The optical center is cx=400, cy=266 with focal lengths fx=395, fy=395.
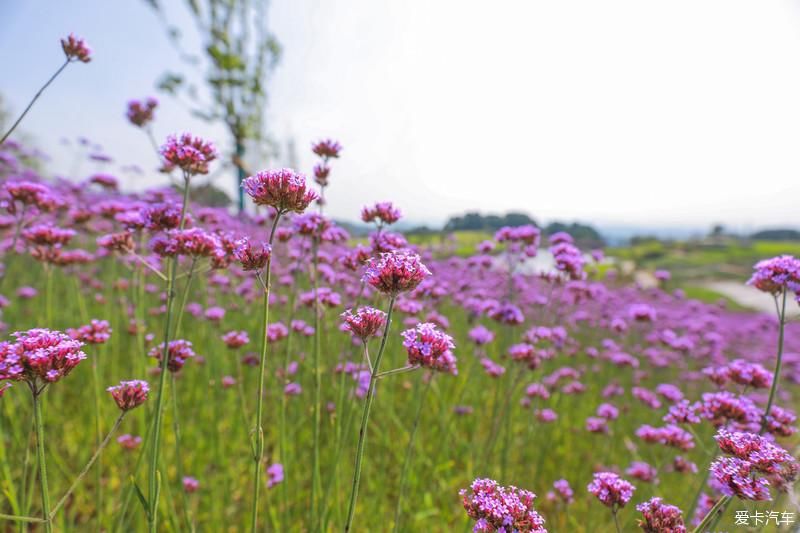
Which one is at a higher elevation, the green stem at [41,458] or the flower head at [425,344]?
the flower head at [425,344]

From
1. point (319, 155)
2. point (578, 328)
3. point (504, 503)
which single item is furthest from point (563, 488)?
point (578, 328)

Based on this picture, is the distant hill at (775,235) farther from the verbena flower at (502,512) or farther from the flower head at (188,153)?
the flower head at (188,153)

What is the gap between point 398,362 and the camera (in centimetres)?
488

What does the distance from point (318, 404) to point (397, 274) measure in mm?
1266

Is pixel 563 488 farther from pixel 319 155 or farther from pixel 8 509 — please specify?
pixel 8 509

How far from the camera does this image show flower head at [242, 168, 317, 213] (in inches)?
55.9

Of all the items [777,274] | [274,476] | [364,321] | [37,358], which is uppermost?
[777,274]

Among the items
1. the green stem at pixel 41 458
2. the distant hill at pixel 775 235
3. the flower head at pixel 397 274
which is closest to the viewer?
the green stem at pixel 41 458

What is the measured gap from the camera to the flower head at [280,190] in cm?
142

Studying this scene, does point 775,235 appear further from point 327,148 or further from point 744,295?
point 327,148

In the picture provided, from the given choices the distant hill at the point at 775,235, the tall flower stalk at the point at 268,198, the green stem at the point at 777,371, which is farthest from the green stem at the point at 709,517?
the distant hill at the point at 775,235

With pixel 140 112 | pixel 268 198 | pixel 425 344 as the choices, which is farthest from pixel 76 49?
pixel 425 344

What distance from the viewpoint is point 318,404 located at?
2246mm

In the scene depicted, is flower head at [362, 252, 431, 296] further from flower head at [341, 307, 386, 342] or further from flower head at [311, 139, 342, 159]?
flower head at [311, 139, 342, 159]
